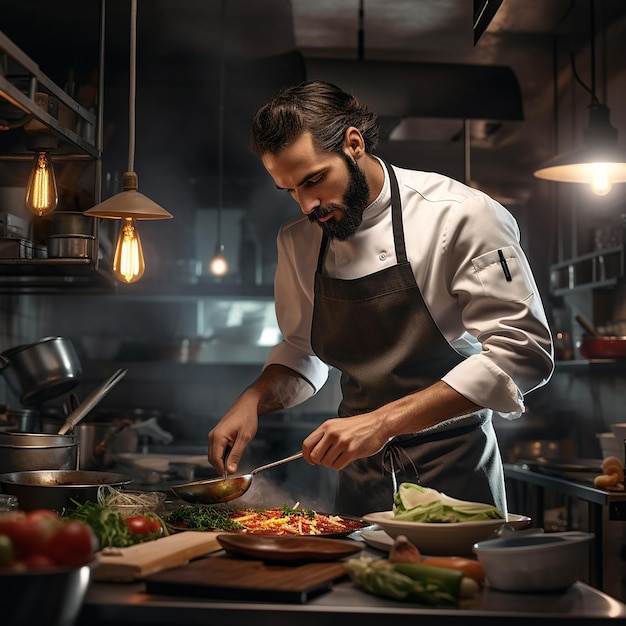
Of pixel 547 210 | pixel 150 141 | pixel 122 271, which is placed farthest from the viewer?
pixel 547 210

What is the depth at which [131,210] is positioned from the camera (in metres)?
2.42

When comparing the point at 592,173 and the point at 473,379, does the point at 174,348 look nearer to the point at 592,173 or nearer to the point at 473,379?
the point at 592,173

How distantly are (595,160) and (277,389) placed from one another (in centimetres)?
171

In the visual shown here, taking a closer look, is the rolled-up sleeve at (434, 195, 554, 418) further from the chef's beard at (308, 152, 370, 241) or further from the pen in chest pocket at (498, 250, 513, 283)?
the chef's beard at (308, 152, 370, 241)

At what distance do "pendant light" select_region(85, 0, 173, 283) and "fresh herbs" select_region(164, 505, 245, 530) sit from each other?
871 mm

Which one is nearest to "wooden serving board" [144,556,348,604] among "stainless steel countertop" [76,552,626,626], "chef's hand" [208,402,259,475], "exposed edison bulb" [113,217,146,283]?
"stainless steel countertop" [76,552,626,626]

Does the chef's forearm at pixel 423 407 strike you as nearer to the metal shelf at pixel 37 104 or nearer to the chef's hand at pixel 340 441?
the chef's hand at pixel 340 441

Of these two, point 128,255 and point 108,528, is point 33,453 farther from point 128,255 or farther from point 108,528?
point 108,528

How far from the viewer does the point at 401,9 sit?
208 inches

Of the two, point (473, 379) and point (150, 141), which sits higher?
point (150, 141)

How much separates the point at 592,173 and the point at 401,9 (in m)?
2.04

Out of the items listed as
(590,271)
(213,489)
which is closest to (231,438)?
(213,489)

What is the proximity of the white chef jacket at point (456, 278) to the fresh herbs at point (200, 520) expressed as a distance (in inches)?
22.4

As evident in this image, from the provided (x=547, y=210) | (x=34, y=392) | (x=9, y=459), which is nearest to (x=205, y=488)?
(x=9, y=459)
